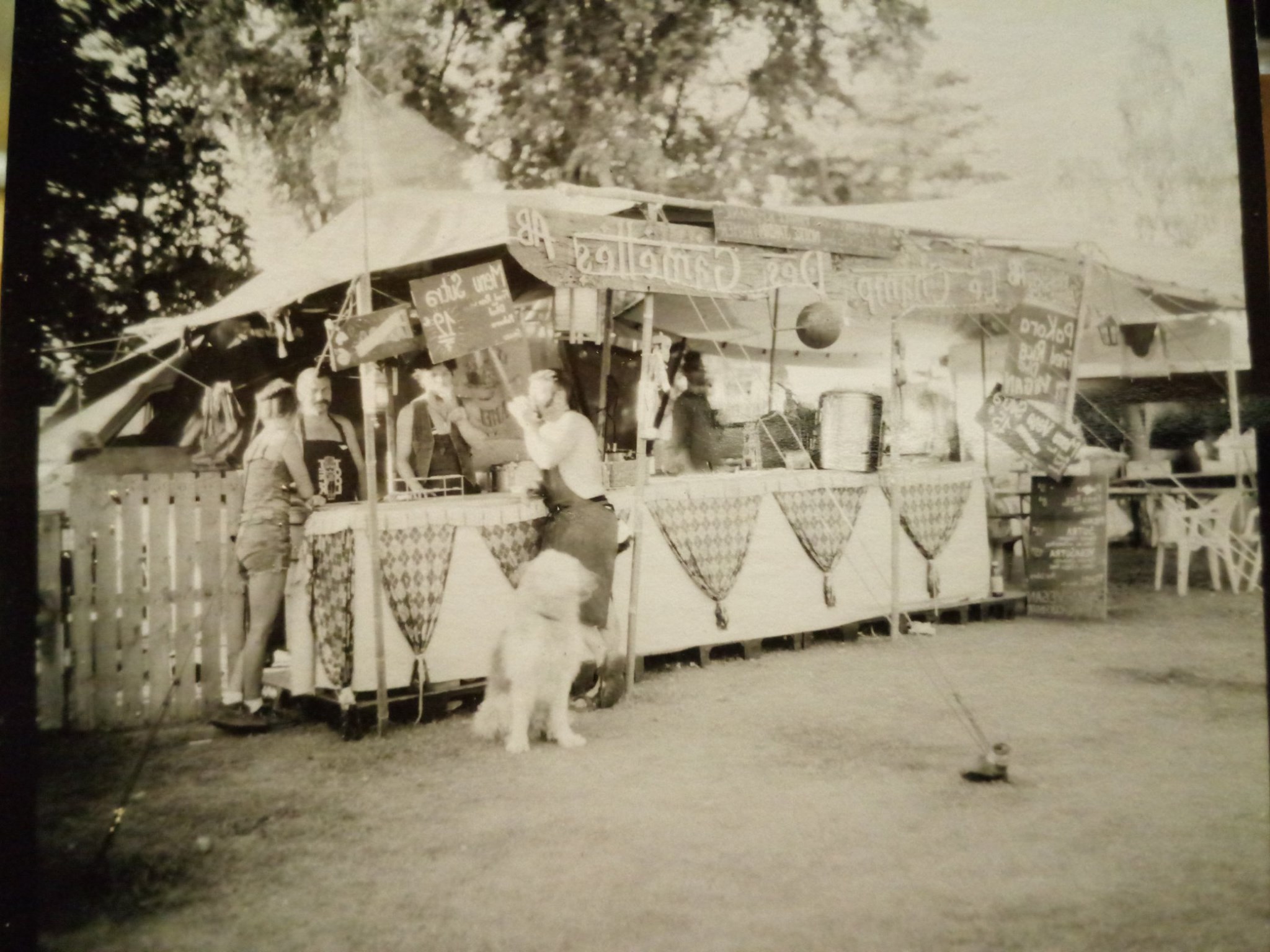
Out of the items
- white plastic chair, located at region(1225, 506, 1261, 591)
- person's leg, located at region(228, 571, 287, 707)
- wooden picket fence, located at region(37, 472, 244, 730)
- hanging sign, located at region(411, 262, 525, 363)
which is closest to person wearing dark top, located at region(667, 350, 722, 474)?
hanging sign, located at region(411, 262, 525, 363)

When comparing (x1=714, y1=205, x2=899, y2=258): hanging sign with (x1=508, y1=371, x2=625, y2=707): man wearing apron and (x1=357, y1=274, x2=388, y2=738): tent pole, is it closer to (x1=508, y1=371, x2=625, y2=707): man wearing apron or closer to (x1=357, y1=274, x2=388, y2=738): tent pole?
(x1=508, y1=371, x2=625, y2=707): man wearing apron

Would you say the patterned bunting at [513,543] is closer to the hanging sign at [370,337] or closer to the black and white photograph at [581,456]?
the black and white photograph at [581,456]

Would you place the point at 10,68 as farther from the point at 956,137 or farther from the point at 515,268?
the point at 956,137

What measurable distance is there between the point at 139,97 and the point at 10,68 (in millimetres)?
312

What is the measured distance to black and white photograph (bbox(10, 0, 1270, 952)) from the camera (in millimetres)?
2127

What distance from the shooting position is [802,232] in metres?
3.08

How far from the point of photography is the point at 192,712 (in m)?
2.63

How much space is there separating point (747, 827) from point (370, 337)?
200cm

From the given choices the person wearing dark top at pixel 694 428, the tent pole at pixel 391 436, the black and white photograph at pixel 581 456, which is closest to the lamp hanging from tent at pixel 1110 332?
the black and white photograph at pixel 581 456

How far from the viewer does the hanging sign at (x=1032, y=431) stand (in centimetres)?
301

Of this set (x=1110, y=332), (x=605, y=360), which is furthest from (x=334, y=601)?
(x=1110, y=332)

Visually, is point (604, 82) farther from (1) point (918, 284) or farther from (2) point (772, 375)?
(2) point (772, 375)

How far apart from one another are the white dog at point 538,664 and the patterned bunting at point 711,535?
917 mm

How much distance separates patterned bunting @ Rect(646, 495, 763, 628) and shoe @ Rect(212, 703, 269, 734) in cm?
182
